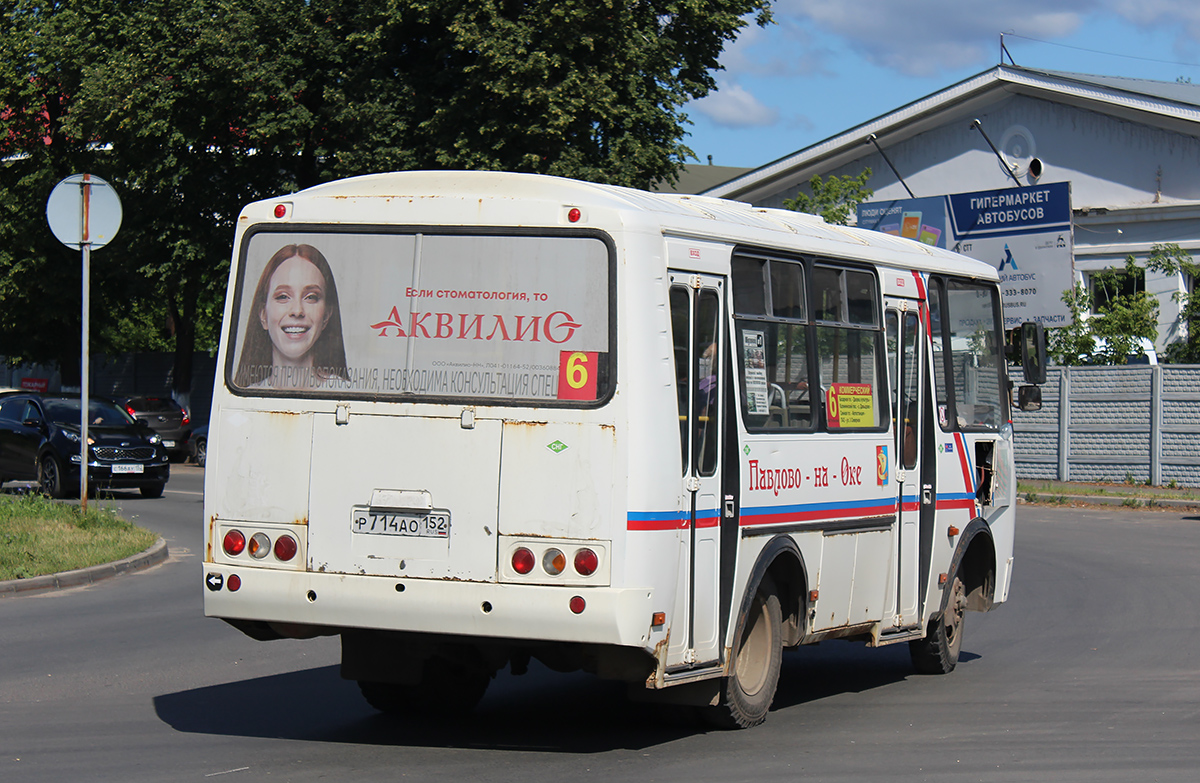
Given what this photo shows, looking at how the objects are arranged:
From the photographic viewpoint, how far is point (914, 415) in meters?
9.84

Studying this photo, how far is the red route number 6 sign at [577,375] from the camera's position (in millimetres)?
6977

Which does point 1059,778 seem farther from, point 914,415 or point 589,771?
point 914,415

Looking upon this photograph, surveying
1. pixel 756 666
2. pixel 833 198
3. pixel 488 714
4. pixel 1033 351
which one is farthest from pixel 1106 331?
pixel 488 714

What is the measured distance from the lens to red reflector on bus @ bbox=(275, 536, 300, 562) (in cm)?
734

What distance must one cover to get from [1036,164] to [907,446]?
32095 mm

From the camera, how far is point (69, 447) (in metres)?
24.5

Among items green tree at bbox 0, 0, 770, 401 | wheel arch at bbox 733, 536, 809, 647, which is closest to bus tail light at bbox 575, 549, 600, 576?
wheel arch at bbox 733, 536, 809, 647

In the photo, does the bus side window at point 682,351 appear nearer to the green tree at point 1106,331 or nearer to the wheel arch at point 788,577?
the wheel arch at point 788,577

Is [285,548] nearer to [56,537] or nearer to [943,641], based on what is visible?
[943,641]

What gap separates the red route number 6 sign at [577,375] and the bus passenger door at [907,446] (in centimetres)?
323

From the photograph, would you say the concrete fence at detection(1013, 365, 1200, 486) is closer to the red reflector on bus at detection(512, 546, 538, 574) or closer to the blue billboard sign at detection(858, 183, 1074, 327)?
the blue billboard sign at detection(858, 183, 1074, 327)

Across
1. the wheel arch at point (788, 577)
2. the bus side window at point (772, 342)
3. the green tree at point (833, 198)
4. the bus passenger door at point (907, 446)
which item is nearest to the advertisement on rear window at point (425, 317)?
the bus side window at point (772, 342)

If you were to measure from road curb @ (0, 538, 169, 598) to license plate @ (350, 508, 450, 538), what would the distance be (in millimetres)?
7654

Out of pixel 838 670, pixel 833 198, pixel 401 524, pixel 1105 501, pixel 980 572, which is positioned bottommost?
pixel 838 670
